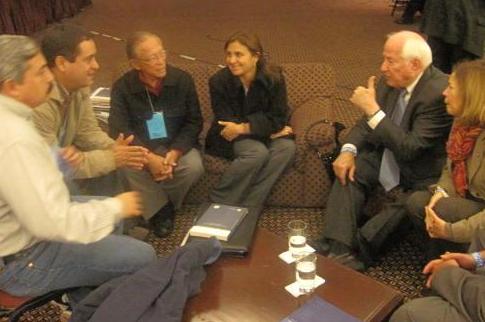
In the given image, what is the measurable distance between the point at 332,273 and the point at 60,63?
151 centimetres

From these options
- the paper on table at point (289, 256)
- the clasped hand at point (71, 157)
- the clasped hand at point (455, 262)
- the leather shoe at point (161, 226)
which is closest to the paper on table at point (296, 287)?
the paper on table at point (289, 256)

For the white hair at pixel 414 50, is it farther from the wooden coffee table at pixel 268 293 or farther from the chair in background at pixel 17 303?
the chair in background at pixel 17 303

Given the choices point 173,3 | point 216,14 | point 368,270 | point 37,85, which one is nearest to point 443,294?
point 368,270

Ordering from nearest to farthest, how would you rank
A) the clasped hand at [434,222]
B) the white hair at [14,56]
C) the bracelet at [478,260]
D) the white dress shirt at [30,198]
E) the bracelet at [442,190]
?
1. the white dress shirt at [30,198]
2. the white hair at [14,56]
3. the bracelet at [478,260]
4. the clasped hand at [434,222]
5. the bracelet at [442,190]

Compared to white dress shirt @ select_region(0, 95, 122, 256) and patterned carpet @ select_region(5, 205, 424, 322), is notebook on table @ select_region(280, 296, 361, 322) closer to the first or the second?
white dress shirt @ select_region(0, 95, 122, 256)

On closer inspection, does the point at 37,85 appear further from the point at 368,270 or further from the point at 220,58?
the point at 220,58

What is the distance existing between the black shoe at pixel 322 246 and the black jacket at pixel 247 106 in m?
0.68

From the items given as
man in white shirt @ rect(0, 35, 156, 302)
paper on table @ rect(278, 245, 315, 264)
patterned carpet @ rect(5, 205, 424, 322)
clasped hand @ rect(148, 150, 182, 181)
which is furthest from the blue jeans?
clasped hand @ rect(148, 150, 182, 181)

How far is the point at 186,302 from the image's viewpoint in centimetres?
190

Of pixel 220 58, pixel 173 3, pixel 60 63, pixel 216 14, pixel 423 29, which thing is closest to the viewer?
pixel 60 63

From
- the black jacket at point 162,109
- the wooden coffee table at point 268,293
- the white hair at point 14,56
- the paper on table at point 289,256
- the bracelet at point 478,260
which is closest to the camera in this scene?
the white hair at point 14,56

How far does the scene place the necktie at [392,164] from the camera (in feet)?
8.71

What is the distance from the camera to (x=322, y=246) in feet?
9.02

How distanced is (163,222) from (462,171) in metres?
1.66
